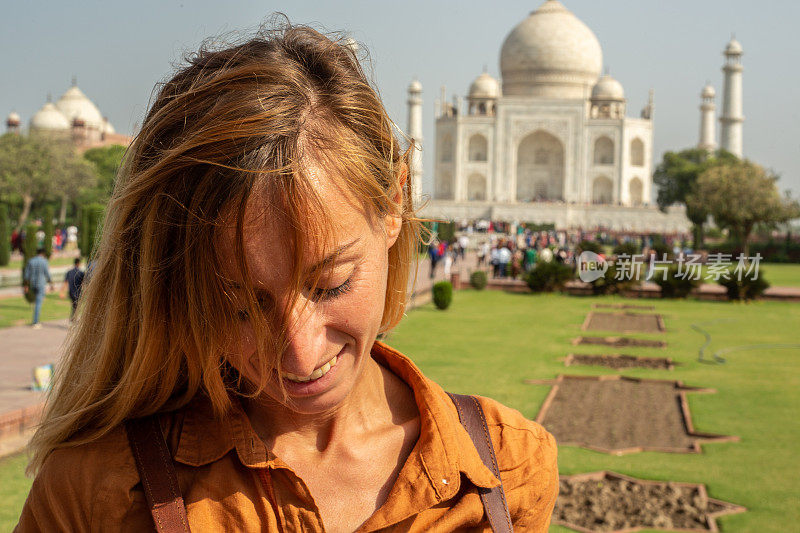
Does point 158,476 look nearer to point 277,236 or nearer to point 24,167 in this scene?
point 277,236

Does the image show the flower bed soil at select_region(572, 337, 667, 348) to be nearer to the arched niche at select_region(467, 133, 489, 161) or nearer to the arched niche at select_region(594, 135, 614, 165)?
the arched niche at select_region(594, 135, 614, 165)

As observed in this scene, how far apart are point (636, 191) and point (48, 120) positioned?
25964mm

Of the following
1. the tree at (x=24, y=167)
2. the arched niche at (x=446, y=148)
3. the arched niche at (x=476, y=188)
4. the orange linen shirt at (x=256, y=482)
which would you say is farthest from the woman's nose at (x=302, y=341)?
the arched niche at (x=446, y=148)

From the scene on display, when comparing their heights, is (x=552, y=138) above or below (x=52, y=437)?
above

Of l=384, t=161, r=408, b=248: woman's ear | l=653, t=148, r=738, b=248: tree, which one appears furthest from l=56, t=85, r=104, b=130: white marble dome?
l=384, t=161, r=408, b=248: woman's ear

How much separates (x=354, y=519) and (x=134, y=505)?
0.21m

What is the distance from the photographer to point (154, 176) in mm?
773

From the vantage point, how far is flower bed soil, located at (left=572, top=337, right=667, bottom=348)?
29.6 ft

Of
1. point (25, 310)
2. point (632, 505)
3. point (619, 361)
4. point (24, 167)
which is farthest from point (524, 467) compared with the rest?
point (24, 167)

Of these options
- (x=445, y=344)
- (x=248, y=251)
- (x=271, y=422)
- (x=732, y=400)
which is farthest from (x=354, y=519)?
(x=445, y=344)

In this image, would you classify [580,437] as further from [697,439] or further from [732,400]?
[732,400]

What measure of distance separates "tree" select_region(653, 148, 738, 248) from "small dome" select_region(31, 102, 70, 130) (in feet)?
83.4

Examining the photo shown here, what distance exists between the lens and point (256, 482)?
812 mm

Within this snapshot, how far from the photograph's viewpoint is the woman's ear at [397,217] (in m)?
0.88
